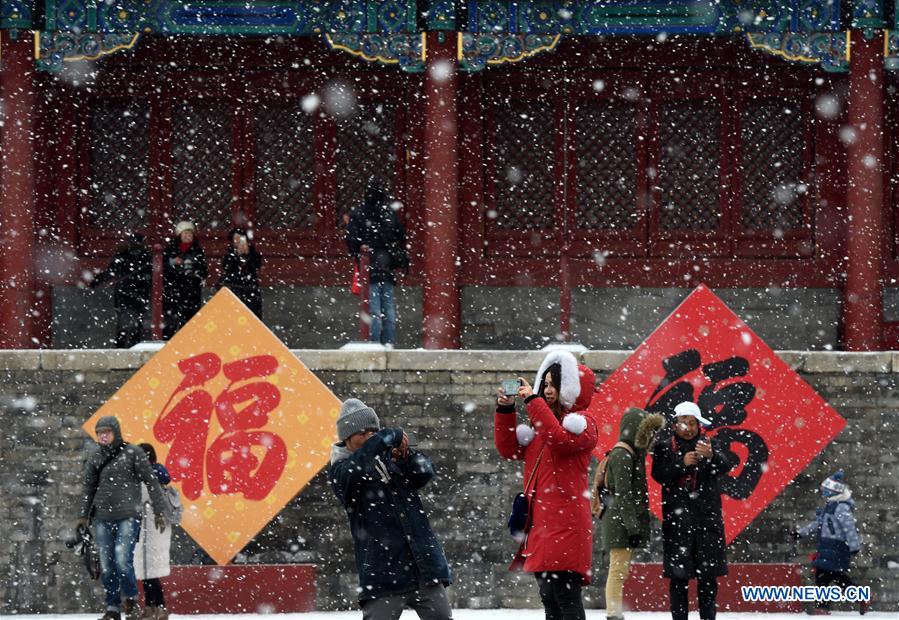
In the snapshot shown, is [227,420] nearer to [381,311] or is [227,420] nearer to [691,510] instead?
[381,311]

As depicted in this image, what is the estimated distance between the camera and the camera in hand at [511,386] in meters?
9.86

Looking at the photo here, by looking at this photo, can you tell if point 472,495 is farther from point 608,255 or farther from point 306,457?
point 608,255

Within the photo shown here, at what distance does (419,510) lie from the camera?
392 inches

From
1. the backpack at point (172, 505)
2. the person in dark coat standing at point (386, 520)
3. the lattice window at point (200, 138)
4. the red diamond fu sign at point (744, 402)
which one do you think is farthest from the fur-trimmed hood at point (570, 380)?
the lattice window at point (200, 138)

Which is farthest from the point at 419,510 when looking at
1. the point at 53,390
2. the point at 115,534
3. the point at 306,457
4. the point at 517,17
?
the point at 517,17

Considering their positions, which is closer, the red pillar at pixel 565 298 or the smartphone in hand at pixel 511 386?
the smartphone in hand at pixel 511 386

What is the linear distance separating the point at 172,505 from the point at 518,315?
610 centimetres

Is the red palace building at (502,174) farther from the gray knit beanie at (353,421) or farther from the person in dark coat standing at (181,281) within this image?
the gray knit beanie at (353,421)

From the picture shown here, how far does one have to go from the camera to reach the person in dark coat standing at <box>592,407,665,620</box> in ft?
45.3

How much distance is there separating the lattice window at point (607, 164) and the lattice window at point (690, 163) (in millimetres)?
310

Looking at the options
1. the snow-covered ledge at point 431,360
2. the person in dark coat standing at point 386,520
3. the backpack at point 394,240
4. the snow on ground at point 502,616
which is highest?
→ the backpack at point 394,240

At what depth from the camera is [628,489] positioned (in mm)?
13820

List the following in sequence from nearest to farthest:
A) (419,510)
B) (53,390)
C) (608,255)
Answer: (419,510), (53,390), (608,255)

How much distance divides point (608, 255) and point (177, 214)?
14.2 ft
